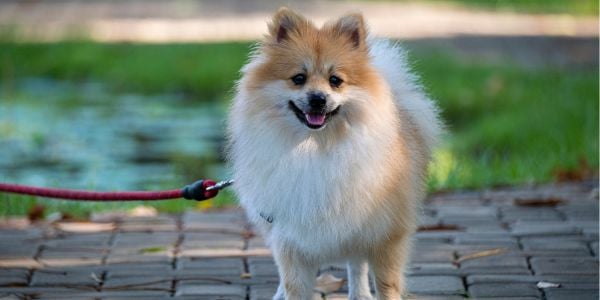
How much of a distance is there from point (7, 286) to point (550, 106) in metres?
6.90

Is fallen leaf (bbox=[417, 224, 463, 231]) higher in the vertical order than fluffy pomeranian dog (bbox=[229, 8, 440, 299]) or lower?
higher

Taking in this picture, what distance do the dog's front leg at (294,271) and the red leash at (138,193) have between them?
0.61 m

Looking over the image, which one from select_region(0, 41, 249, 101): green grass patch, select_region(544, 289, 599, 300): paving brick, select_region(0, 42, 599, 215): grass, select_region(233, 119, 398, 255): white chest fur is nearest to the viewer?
select_region(233, 119, 398, 255): white chest fur

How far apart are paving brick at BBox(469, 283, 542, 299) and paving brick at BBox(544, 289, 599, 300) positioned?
54 millimetres

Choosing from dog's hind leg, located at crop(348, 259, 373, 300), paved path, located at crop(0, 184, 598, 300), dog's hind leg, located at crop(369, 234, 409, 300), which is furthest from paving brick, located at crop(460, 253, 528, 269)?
dog's hind leg, located at crop(369, 234, 409, 300)

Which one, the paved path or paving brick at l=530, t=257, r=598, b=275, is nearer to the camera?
the paved path

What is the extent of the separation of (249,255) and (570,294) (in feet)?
5.82

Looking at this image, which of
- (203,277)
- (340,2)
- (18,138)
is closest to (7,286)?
(203,277)

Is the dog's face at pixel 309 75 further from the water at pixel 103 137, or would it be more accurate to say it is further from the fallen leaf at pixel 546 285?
the water at pixel 103 137

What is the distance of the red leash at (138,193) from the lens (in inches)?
215

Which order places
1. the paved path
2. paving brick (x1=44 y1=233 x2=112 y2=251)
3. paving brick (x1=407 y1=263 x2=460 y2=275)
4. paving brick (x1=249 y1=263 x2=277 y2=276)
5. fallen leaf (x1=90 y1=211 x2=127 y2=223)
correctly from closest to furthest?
the paved path
paving brick (x1=407 y1=263 x2=460 y2=275)
paving brick (x1=249 y1=263 x2=277 y2=276)
paving brick (x1=44 y1=233 x2=112 y2=251)
fallen leaf (x1=90 y1=211 x2=127 y2=223)

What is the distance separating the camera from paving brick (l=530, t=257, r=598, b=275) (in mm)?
5469

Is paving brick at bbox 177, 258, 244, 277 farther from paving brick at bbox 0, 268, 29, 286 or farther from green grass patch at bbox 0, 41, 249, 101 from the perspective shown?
green grass patch at bbox 0, 41, 249, 101

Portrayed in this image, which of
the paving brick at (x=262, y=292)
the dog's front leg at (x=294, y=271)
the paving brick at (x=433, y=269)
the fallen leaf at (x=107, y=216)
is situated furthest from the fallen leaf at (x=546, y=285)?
the fallen leaf at (x=107, y=216)
